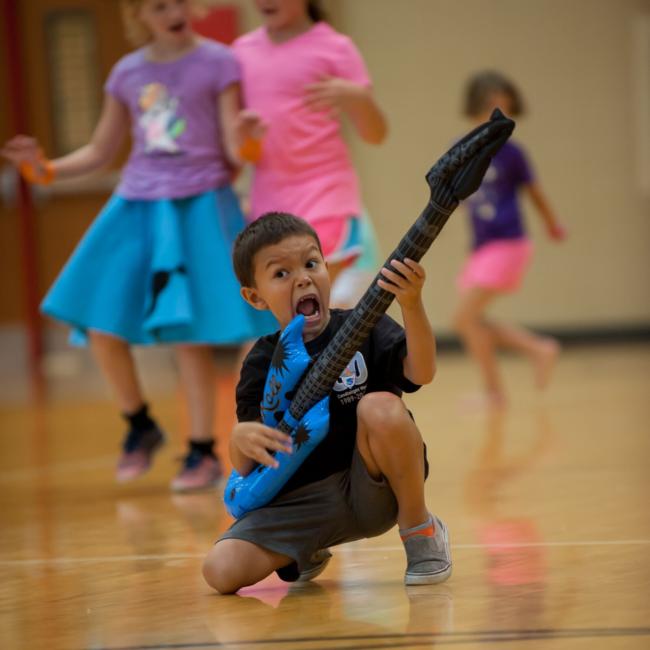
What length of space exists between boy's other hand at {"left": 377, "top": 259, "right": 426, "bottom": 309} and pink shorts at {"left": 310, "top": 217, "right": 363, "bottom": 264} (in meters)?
1.00

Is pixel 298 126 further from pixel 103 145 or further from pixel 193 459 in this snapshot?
pixel 193 459

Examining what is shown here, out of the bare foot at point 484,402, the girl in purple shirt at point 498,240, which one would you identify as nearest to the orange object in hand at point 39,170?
the bare foot at point 484,402

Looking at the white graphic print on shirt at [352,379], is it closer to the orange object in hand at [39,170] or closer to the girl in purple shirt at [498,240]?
the orange object in hand at [39,170]

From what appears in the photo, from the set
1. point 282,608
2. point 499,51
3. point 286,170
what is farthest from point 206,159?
point 499,51

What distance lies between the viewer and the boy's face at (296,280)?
1332 mm

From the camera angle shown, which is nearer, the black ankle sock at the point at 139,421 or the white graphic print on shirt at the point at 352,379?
the white graphic print on shirt at the point at 352,379

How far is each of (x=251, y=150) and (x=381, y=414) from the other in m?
1.00

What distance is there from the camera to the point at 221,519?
1854 mm

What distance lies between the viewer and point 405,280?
3.91 ft

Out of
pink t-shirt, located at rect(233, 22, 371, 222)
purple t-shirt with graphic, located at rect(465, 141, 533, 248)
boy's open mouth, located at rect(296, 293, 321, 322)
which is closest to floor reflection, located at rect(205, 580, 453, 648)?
boy's open mouth, located at rect(296, 293, 321, 322)

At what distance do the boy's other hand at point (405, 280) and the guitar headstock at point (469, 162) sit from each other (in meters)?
0.08

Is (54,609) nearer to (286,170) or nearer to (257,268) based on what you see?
(257,268)

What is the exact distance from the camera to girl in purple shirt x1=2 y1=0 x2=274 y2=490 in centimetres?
219

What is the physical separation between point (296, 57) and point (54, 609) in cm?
138
